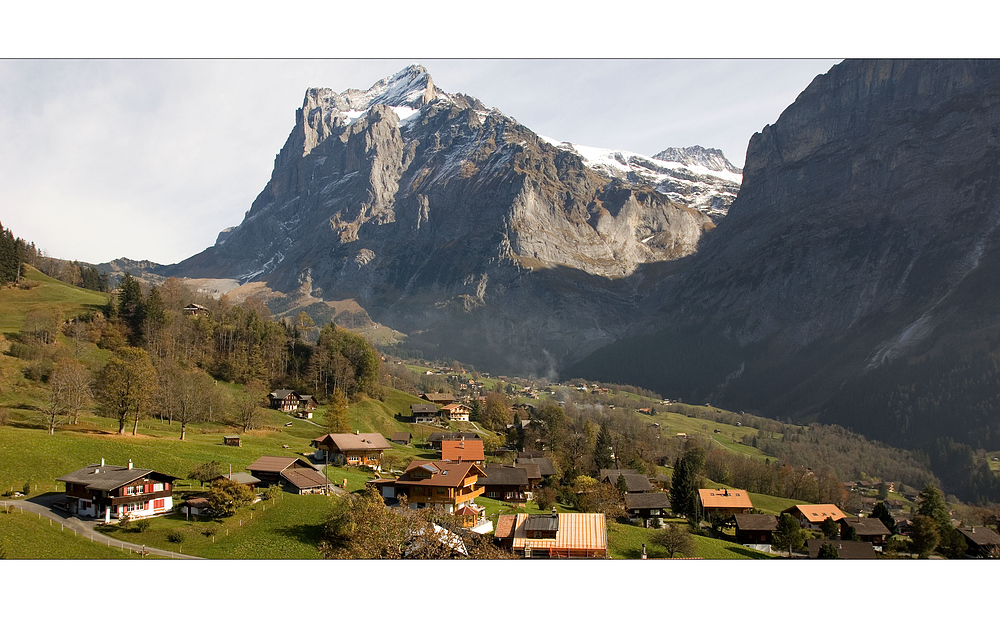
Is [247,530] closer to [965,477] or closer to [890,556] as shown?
[890,556]

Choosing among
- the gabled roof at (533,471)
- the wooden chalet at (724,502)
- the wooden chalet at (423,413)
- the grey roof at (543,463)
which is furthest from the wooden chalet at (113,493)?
the wooden chalet at (423,413)

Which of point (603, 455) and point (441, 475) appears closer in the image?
point (441, 475)

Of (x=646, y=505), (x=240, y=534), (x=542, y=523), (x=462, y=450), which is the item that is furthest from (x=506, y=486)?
(x=240, y=534)

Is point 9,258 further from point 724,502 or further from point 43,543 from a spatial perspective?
point 724,502

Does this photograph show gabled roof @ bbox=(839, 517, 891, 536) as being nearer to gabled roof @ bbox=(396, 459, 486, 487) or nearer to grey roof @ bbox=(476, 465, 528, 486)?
grey roof @ bbox=(476, 465, 528, 486)

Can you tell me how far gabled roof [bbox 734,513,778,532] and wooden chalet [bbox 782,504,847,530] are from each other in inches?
196

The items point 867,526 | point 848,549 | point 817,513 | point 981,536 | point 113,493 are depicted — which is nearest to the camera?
point 113,493

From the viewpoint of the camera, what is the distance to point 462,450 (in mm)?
89000

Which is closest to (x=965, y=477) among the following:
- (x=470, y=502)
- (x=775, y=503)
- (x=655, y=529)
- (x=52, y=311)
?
(x=775, y=503)

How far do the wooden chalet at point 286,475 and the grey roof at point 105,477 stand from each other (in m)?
11.4

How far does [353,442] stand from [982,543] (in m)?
70.9

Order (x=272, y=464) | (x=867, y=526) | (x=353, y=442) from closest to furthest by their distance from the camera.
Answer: (x=272, y=464) < (x=867, y=526) < (x=353, y=442)

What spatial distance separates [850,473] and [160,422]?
144m

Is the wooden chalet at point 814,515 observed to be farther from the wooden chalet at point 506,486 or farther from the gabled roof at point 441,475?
the gabled roof at point 441,475
